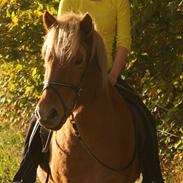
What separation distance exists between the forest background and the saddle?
1.63 m

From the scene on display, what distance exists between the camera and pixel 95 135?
15.9 ft

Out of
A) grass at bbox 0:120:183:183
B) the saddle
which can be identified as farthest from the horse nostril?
grass at bbox 0:120:183:183

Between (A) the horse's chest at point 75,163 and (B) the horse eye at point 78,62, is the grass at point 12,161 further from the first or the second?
(B) the horse eye at point 78,62

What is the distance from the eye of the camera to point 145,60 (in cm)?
823

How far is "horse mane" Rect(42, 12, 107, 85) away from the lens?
4.44m

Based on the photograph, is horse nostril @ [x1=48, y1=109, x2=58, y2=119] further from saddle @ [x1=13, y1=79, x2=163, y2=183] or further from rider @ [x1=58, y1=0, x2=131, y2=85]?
rider @ [x1=58, y1=0, x2=131, y2=85]

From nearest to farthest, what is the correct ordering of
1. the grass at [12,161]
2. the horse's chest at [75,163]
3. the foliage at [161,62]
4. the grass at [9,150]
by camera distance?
the horse's chest at [75,163] → the foliage at [161,62] → the grass at [12,161] → the grass at [9,150]

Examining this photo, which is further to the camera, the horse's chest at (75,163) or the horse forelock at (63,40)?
the horse's chest at (75,163)

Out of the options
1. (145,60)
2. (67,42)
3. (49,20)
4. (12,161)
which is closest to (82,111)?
(67,42)

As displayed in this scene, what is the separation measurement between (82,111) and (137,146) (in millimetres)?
865

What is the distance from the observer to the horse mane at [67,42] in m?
4.44

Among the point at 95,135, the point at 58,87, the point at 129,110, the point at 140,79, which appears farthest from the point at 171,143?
A: the point at 58,87

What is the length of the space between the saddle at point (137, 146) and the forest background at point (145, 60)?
1.63 meters

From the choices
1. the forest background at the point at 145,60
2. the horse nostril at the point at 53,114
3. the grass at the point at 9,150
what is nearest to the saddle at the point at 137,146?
the horse nostril at the point at 53,114
